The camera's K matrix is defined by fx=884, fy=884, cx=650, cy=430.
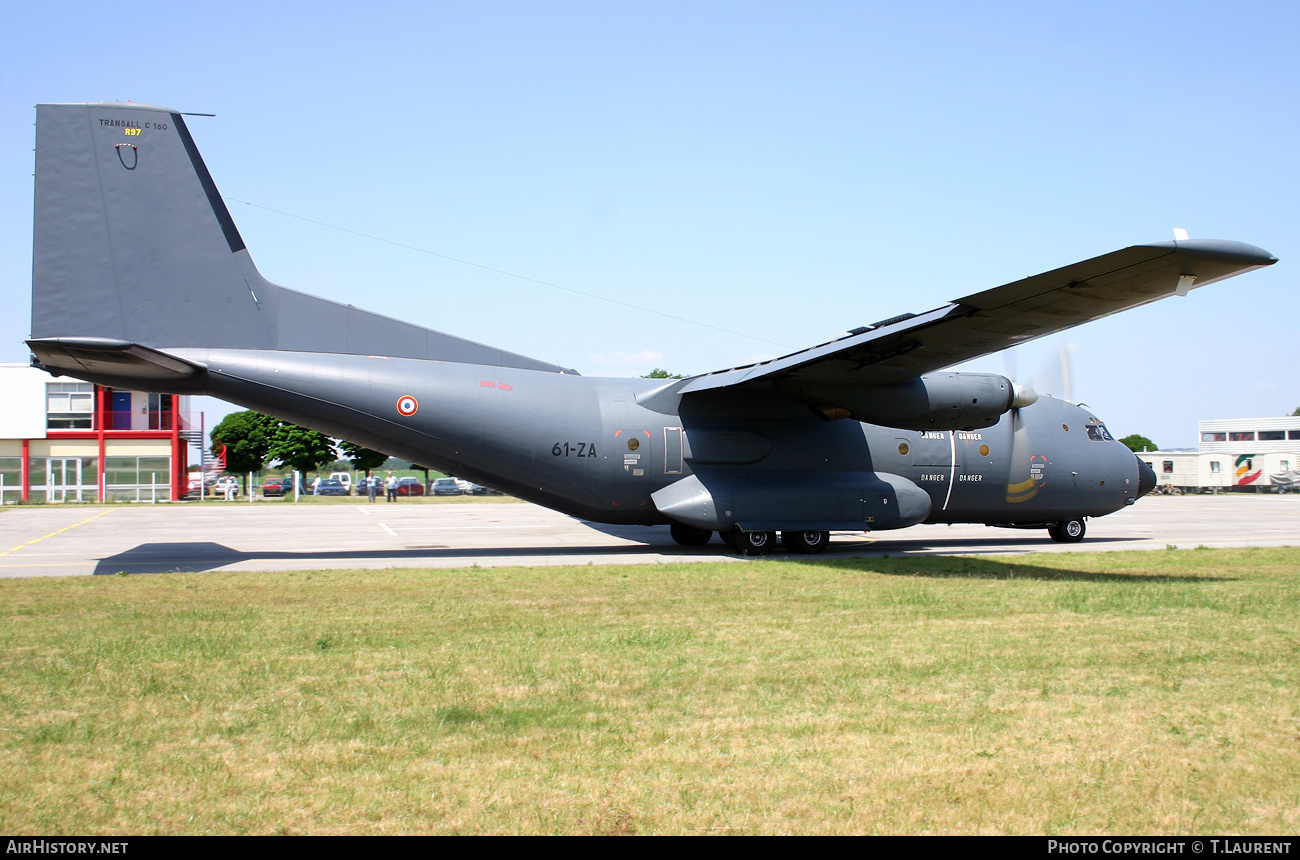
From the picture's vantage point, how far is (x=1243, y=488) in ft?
219

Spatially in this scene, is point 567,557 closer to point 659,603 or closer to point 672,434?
point 672,434

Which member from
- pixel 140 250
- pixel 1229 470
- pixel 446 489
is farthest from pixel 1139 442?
pixel 140 250

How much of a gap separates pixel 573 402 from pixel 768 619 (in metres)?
8.06

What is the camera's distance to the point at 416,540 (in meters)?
20.1

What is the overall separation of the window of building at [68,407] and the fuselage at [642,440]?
4126cm

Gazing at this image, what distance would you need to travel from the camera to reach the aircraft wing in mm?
10898

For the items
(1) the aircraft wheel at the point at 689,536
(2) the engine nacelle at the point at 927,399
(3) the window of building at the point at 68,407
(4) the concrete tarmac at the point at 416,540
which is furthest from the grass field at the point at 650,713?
(3) the window of building at the point at 68,407

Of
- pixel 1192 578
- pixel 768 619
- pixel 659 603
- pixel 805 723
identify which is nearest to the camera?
pixel 805 723

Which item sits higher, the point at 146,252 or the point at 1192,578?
the point at 146,252

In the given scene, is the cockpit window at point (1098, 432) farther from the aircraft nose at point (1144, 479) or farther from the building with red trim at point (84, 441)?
the building with red trim at point (84, 441)

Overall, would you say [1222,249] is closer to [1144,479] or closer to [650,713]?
[650,713]

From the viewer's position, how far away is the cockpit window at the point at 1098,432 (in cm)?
2050

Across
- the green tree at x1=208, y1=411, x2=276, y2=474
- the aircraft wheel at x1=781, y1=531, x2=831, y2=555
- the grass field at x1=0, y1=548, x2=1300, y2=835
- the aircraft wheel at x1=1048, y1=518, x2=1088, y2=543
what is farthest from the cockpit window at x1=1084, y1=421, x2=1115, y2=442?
the green tree at x1=208, y1=411, x2=276, y2=474
